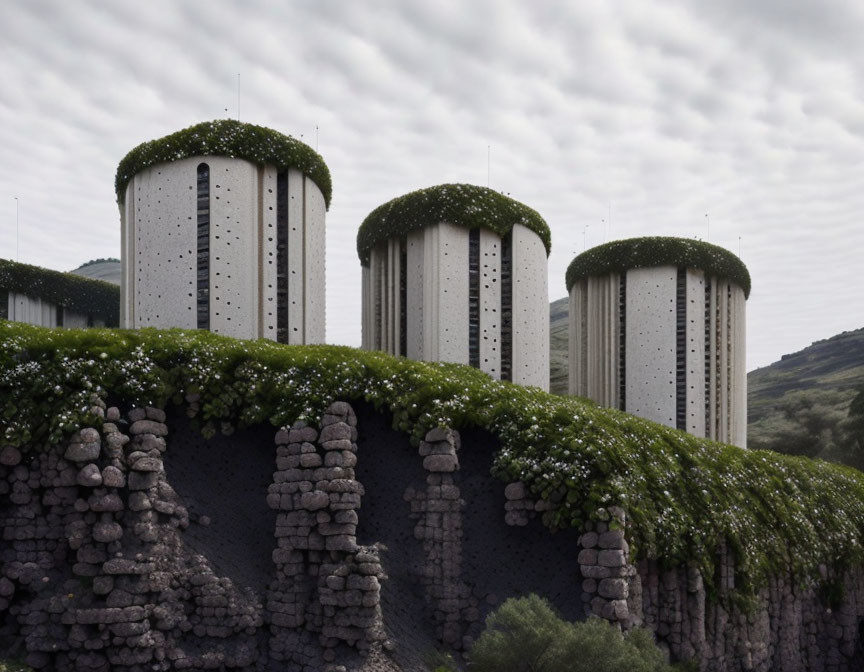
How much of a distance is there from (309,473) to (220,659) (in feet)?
11.7

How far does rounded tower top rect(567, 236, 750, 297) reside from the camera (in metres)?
32.0

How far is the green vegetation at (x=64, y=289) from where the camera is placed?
33.6 meters

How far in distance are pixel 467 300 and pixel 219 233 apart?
867 centimetres

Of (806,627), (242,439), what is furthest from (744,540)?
(242,439)

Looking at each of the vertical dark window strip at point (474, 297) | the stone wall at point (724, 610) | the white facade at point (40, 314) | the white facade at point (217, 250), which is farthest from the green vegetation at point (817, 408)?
the white facade at point (40, 314)

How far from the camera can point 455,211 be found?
2470cm

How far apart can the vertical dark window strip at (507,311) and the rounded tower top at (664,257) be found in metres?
9.11

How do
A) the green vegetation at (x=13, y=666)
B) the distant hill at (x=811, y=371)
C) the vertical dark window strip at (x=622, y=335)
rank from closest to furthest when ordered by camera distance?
the green vegetation at (x=13, y=666) < the vertical dark window strip at (x=622, y=335) < the distant hill at (x=811, y=371)

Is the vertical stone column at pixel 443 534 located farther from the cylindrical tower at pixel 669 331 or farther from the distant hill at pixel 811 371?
the distant hill at pixel 811 371

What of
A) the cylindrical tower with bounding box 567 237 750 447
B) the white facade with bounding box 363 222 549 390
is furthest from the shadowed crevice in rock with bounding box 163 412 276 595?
the cylindrical tower with bounding box 567 237 750 447

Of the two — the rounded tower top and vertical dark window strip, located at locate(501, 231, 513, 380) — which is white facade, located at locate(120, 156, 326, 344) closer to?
vertical dark window strip, located at locate(501, 231, 513, 380)

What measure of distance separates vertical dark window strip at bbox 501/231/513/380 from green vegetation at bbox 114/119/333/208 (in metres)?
7.68

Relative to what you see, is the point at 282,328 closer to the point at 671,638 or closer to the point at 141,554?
the point at 141,554

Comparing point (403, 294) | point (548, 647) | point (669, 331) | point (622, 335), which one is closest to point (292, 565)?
point (548, 647)
